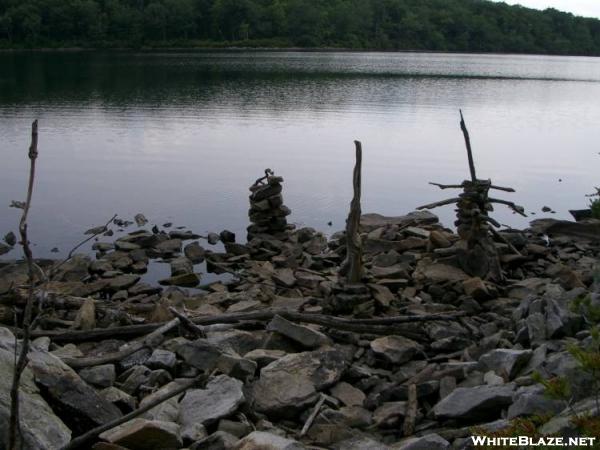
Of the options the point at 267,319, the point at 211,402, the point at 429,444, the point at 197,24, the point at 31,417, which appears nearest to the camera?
the point at 31,417

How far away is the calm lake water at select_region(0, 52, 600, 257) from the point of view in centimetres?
3103

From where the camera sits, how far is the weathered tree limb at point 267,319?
42.7 feet

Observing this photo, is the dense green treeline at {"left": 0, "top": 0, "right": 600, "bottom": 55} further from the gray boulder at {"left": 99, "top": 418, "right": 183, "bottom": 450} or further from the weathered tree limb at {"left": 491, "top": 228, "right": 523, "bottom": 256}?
the gray boulder at {"left": 99, "top": 418, "right": 183, "bottom": 450}

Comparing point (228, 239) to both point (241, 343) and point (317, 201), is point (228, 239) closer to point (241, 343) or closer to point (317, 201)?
point (317, 201)

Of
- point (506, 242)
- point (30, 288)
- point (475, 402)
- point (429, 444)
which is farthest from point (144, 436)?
point (506, 242)

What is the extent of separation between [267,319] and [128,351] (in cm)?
317

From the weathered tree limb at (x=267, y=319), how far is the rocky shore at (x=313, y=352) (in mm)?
26

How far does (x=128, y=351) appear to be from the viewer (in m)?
11.5

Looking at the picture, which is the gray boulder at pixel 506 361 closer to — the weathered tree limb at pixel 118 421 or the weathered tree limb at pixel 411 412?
the weathered tree limb at pixel 411 412

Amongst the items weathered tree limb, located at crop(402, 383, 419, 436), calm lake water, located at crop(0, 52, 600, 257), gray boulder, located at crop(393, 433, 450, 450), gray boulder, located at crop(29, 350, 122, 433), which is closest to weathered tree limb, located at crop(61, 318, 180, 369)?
gray boulder, located at crop(29, 350, 122, 433)

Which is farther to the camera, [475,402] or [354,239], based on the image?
[354,239]

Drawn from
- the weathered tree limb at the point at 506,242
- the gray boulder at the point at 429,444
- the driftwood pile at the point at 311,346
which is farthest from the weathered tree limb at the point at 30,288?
the weathered tree limb at the point at 506,242

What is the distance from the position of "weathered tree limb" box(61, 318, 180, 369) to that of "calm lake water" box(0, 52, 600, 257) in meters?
13.1

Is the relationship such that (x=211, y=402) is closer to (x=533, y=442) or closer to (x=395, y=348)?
(x=395, y=348)
